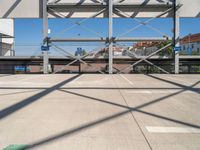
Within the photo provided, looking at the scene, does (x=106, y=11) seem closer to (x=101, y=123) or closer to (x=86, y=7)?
(x=86, y=7)

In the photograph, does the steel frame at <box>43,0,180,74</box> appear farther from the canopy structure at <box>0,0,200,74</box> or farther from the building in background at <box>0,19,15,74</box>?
the building in background at <box>0,19,15,74</box>

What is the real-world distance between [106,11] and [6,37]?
15.2m

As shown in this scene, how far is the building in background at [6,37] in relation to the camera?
26312mm

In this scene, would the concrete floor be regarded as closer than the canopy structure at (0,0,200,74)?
Yes

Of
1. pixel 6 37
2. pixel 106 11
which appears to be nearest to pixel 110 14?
pixel 106 11

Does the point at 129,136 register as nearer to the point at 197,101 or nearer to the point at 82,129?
the point at 82,129

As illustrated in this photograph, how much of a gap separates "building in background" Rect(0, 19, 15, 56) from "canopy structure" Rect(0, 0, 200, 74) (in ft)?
17.1

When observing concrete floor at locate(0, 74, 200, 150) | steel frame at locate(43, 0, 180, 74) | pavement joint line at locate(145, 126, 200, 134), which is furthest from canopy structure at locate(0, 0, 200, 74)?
pavement joint line at locate(145, 126, 200, 134)

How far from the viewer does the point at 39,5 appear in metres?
21.8

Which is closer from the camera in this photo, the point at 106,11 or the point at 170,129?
the point at 170,129

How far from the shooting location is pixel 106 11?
21766 millimetres

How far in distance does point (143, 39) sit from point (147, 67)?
7.57 metres

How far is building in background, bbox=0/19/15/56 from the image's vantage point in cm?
2631

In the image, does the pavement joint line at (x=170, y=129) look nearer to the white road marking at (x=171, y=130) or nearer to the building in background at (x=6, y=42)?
the white road marking at (x=171, y=130)
